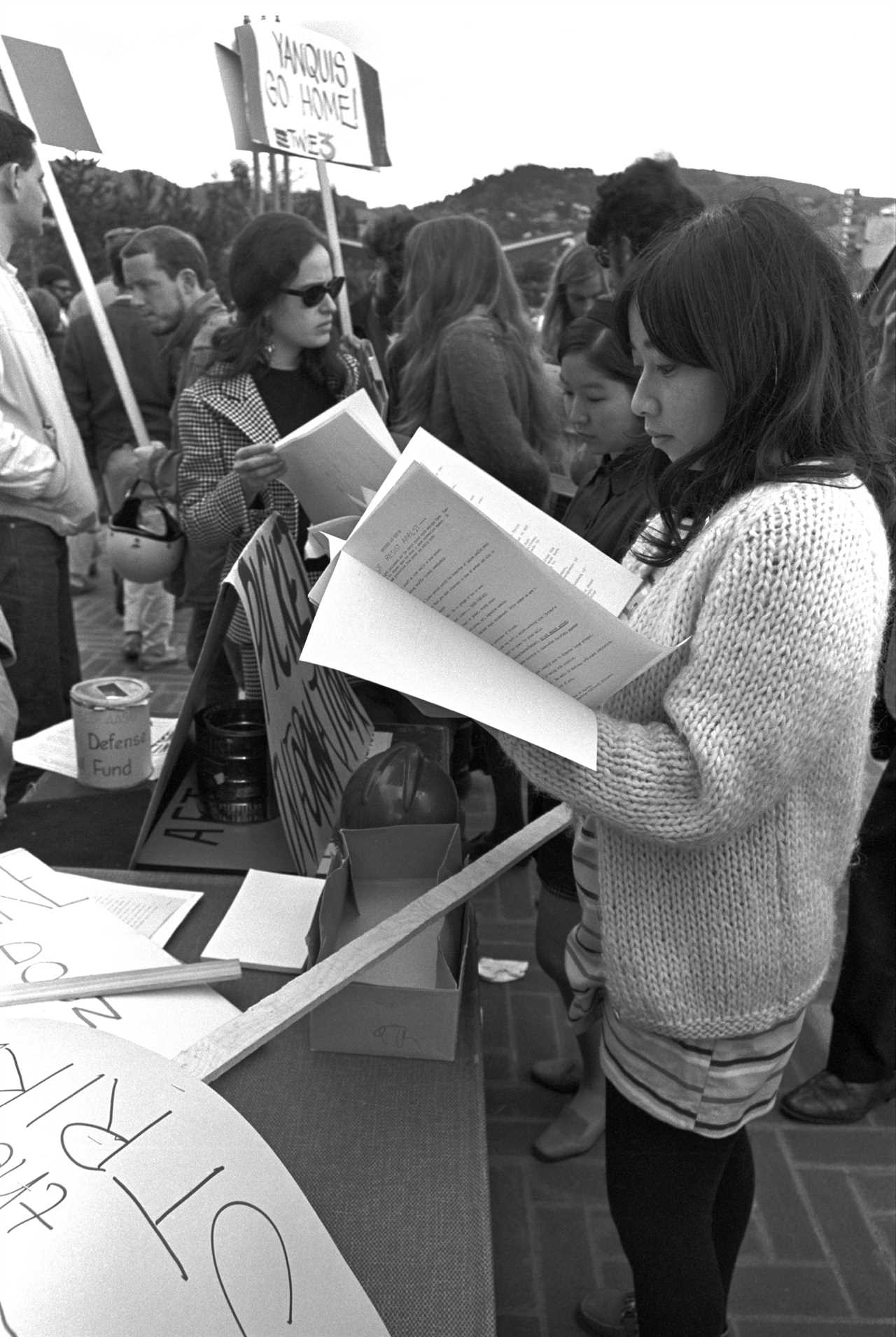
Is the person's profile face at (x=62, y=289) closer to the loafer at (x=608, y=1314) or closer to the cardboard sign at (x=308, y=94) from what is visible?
the cardboard sign at (x=308, y=94)

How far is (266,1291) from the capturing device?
0.72 m

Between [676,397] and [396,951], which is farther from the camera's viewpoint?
[396,951]

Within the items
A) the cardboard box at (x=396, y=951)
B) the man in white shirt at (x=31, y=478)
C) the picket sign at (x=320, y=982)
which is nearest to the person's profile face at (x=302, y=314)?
the man in white shirt at (x=31, y=478)

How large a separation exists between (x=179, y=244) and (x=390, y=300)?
2.81ft

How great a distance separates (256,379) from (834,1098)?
214cm

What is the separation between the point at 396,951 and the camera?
1251 millimetres

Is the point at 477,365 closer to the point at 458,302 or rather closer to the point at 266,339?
the point at 458,302

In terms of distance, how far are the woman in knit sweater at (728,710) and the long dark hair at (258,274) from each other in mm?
1650

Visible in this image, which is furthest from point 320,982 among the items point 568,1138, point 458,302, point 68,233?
point 68,233

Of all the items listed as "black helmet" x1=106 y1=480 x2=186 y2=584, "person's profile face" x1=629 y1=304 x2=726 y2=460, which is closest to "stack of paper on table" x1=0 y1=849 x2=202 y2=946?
"person's profile face" x1=629 y1=304 x2=726 y2=460

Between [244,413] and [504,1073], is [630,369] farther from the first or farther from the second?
[504,1073]

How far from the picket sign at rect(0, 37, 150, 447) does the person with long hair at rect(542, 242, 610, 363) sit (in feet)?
4.21

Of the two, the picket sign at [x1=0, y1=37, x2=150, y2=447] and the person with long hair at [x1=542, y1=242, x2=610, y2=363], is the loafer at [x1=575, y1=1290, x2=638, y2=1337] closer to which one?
the picket sign at [x1=0, y1=37, x2=150, y2=447]

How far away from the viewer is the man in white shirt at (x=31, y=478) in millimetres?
2736
